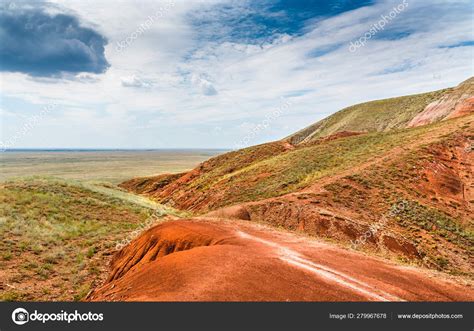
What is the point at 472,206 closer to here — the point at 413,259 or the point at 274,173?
the point at 413,259

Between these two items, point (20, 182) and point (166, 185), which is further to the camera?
point (166, 185)

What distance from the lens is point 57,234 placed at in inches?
791

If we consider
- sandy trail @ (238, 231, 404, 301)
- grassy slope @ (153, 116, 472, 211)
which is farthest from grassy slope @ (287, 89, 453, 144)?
sandy trail @ (238, 231, 404, 301)

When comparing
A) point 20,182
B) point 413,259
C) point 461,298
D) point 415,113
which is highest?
point 415,113

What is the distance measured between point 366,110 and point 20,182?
95.7m

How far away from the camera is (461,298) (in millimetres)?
8602

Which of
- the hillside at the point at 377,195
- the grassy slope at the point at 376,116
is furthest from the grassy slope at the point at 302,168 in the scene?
the grassy slope at the point at 376,116

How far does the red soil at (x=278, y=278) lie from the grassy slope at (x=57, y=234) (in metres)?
6.23

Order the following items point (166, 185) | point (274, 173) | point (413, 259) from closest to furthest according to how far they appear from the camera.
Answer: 1. point (413, 259)
2. point (274, 173)
3. point (166, 185)

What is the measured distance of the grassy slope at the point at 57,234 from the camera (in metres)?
13.9

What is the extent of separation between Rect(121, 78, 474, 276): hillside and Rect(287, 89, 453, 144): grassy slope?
3126cm
